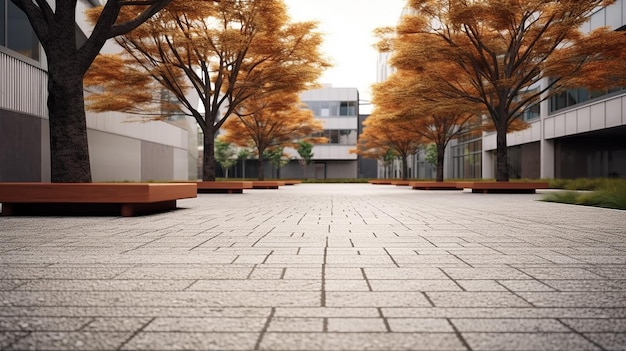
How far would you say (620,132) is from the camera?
26.6 m

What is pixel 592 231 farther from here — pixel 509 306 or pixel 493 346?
pixel 493 346

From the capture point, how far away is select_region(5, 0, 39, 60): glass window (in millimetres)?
18875

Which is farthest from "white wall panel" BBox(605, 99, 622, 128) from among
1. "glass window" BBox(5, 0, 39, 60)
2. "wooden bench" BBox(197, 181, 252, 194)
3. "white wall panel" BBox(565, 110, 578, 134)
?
"glass window" BBox(5, 0, 39, 60)

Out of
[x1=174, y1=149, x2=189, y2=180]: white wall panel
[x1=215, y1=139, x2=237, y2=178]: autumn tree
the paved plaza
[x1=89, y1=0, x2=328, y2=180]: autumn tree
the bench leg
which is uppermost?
[x1=89, y1=0, x2=328, y2=180]: autumn tree

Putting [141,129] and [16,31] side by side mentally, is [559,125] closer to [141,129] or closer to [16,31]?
[141,129]

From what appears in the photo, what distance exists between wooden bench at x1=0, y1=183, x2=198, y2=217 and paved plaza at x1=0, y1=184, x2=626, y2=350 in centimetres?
262

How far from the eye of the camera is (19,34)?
19391mm

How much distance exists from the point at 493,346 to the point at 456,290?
1.03 m

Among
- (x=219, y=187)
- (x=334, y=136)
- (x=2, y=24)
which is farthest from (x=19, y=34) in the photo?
(x=334, y=136)

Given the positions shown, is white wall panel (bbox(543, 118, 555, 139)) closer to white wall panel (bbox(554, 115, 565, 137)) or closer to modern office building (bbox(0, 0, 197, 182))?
white wall panel (bbox(554, 115, 565, 137))

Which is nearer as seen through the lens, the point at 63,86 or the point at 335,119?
the point at 63,86

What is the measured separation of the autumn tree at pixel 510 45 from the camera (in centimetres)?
1820

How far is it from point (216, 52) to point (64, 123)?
10.3m

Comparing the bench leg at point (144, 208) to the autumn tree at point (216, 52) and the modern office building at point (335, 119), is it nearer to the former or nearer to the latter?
the autumn tree at point (216, 52)
